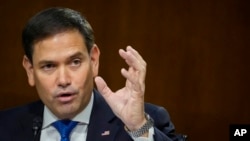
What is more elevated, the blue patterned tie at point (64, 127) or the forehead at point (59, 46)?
the forehead at point (59, 46)

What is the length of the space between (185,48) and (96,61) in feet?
3.69

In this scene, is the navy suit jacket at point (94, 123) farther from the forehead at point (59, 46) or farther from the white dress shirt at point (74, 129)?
the forehead at point (59, 46)

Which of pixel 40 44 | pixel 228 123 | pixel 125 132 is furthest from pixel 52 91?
pixel 228 123

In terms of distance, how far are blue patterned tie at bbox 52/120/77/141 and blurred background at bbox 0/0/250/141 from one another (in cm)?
107

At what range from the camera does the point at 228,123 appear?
10.3ft

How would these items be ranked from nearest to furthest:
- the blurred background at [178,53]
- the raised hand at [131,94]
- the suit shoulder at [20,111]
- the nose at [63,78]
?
the raised hand at [131,94] < the nose at [63,78] < the suit shoulder at [20,111] < the blurred background at [178,53]

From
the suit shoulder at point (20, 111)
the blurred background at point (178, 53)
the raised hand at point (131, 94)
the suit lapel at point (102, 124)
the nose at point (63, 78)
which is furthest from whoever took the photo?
the blurred background at point (178, 53)

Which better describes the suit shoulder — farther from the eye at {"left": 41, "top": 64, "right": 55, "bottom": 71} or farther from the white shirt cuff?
the white shirt cuff

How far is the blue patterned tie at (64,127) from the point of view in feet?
6.40

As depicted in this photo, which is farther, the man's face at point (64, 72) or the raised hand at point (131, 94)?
the man's face at point (64, 72)

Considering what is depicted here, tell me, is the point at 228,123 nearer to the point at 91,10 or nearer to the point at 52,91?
the point at 91,10

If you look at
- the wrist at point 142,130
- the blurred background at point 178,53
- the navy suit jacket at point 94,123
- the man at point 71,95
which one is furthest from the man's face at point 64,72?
the blurred background at point 178,53

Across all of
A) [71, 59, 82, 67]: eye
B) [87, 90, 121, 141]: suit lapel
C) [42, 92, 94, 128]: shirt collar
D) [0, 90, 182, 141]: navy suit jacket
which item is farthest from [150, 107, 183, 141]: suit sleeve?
[71, 59, 82, 67]: eye

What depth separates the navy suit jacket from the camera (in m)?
1.99
